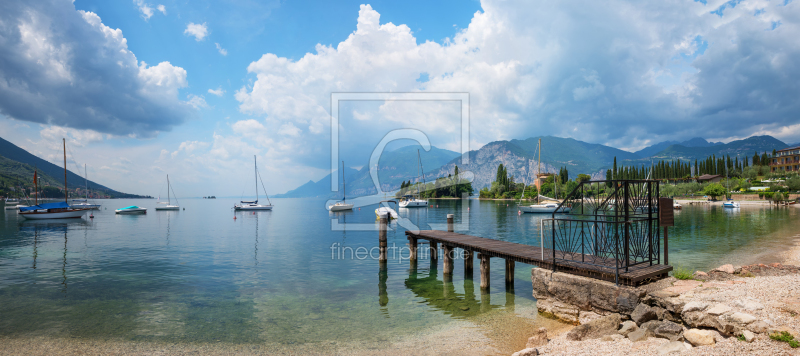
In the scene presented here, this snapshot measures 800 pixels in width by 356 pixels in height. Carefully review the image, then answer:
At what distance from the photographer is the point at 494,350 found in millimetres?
10141

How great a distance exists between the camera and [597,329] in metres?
9.22

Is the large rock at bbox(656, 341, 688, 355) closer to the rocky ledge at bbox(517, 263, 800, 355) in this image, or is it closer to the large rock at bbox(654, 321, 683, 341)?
the rocky ledge at bbox(517, 263, 800, 355)

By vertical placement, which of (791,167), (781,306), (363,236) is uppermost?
(791,167)

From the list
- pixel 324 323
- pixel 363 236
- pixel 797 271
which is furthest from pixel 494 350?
pixel 363 236

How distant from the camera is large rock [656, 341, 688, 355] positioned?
23.2 feet

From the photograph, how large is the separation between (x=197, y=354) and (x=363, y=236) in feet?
99.7

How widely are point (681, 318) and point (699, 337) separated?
1.34 m

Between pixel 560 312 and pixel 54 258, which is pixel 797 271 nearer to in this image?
pixel 560 312

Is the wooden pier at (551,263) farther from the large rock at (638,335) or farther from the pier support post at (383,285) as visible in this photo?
the pier support post at (383,285)

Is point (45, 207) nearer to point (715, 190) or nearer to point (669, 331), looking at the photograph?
point (669, 331)

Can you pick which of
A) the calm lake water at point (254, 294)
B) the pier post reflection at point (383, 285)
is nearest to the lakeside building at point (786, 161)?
the calm lake water at point (254, 294)

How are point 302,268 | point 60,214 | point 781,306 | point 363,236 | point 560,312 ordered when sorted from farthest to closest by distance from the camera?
1. point 60,214
2. point 363,236
3. point 302,268
4. point 560,312
5. point 781,306

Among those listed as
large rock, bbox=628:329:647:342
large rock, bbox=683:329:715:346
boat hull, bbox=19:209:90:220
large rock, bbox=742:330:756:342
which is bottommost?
boat hull, bbox=19:209:90:220

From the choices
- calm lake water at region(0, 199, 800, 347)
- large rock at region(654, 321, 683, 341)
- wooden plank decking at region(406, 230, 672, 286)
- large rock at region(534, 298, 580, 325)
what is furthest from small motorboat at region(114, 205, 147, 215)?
large rock at region(654, 321, 683, 341)
